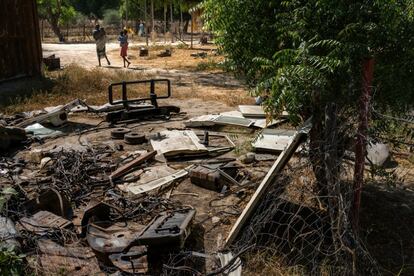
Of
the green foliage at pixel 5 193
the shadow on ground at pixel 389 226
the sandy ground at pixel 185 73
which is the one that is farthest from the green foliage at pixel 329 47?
the sandy ground at pixel 185 73

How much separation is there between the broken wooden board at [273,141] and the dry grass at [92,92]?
13.2 feet

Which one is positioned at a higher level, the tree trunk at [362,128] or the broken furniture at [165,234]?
the tree trunk at [362,128]

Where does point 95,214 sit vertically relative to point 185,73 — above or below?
below

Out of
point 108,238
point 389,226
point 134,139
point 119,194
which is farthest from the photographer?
point 134,139

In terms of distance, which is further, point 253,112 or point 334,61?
Result: point 253,112

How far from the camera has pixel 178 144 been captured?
27.3 ft

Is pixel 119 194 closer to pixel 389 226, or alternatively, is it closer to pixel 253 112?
pixel 389 226

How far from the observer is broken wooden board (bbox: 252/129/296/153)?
7.98 metres

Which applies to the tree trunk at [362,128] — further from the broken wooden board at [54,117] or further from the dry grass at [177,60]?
the dry grass at [177,60]

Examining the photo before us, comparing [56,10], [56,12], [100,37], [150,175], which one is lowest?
[150,175]

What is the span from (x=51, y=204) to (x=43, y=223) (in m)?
0.61

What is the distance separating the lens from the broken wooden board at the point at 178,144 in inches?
316

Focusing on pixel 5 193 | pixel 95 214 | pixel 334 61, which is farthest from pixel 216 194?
pixel 334 61

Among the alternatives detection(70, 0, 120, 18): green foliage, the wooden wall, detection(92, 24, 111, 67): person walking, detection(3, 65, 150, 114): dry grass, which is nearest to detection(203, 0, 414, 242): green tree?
detection(3, 65, 150, 114): dry grass
